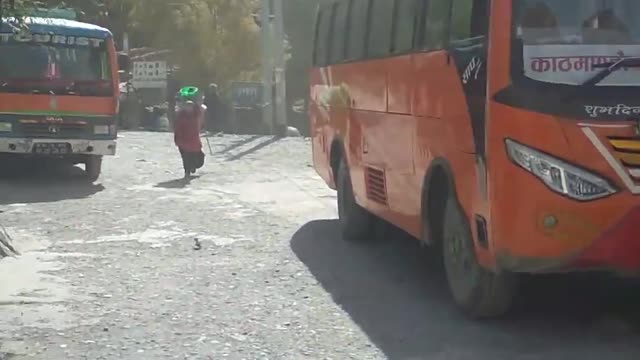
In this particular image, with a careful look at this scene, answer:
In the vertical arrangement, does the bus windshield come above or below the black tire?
above

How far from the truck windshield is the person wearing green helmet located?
66.0 inches

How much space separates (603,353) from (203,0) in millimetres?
35320

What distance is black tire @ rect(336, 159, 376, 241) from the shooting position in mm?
11906

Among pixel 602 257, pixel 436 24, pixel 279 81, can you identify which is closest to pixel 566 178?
pixel 602 257

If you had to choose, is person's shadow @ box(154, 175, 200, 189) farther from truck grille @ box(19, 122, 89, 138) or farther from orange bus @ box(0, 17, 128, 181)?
Answer: truck grille @ box(19, 122, 89, 138)

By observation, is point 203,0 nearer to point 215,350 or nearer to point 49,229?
point 49,229

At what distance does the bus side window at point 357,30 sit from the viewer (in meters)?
11.1

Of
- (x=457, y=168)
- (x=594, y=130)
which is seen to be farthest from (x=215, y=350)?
(x=594, y=130)

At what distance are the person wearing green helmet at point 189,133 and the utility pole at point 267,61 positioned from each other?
31.5 feet

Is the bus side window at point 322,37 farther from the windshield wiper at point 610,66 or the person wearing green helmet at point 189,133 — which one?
the windshield wiper at point 610,66

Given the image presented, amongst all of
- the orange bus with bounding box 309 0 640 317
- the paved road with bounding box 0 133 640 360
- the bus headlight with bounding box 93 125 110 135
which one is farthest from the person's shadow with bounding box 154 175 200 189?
the orange bus with bounding box 309 0 640 317

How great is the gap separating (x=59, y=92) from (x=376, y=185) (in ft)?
29.7

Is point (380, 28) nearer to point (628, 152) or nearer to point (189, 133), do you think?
point (628, 152)

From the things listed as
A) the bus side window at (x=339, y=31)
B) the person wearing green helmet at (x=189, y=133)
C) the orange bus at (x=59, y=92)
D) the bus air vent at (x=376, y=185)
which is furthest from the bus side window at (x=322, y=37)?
the person wearing green helmet at (x=189, y=133)
